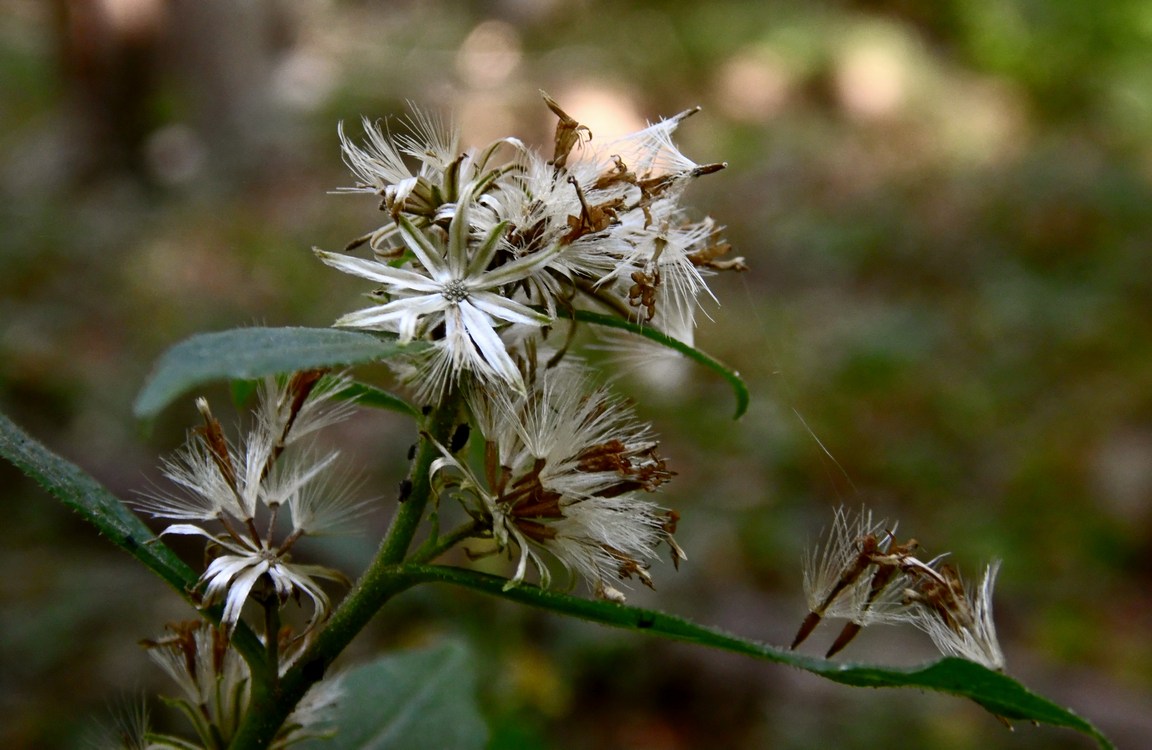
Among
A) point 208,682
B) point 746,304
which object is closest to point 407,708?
point 208,682

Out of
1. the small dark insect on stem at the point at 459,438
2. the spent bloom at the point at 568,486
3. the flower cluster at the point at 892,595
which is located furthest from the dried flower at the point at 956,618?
the small dark insect on stem at the point at 459,438

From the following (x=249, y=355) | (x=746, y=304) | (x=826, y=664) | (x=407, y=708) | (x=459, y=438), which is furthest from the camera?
(x=746, y=304)

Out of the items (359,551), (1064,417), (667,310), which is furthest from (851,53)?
(667,310)

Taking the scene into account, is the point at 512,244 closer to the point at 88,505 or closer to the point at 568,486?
the point at 568,486

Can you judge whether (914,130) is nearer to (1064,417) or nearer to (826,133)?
(826,133)

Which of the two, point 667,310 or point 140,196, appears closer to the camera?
point 667,310

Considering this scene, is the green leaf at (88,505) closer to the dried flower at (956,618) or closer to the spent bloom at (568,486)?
the spent bloom at (568,486)
